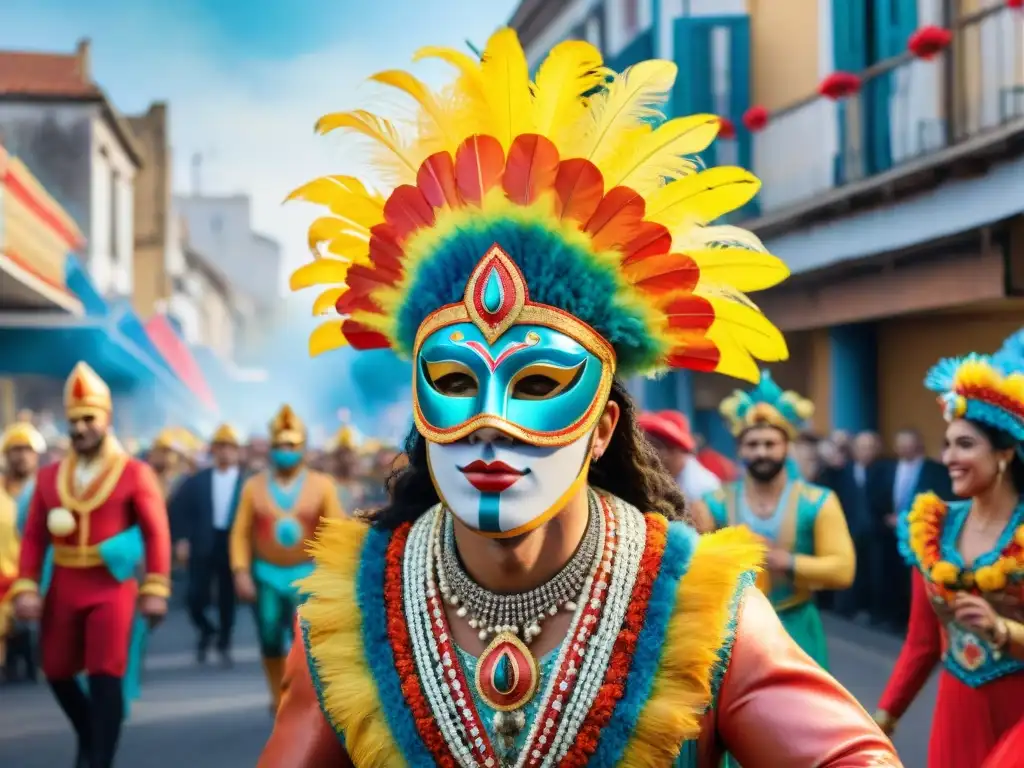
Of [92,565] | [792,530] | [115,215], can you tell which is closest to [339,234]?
[792,530]

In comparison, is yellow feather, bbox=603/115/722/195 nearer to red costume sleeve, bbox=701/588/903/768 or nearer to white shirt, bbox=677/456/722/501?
red costume sleeve, bbox=701/588/903/768

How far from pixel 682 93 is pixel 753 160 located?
1149 mm

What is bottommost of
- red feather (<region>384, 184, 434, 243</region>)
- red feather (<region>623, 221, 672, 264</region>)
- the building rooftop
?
red feather (<region>623, 221, 672, 264</region>)

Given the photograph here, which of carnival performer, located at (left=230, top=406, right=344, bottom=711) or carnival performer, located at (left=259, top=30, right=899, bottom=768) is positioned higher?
carnival performer, located at (left=259, top=30, right=899, bottom=768)

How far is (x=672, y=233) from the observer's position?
279 cm

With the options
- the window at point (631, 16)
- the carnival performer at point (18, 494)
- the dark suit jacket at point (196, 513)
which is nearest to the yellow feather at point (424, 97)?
the carnival performer at point (18, 494)

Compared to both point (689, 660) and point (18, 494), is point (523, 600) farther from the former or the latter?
point (18, 494)

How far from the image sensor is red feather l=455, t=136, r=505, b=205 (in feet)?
8.81

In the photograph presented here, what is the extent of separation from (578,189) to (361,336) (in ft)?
1.94

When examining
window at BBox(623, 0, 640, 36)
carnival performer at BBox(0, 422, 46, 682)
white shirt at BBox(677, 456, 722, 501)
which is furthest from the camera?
window at BBox(623, 0, 640, 36)

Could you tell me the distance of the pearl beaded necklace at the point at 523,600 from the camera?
2686mm

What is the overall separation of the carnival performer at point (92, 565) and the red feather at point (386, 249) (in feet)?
15.3

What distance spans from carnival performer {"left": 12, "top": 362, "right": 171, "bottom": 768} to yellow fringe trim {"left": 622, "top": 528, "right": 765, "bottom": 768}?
4841 mm

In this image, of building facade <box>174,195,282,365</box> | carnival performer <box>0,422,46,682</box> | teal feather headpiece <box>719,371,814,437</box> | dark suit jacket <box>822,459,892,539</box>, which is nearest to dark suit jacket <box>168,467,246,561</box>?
carnival performer <box>0,422,46,682</box>
